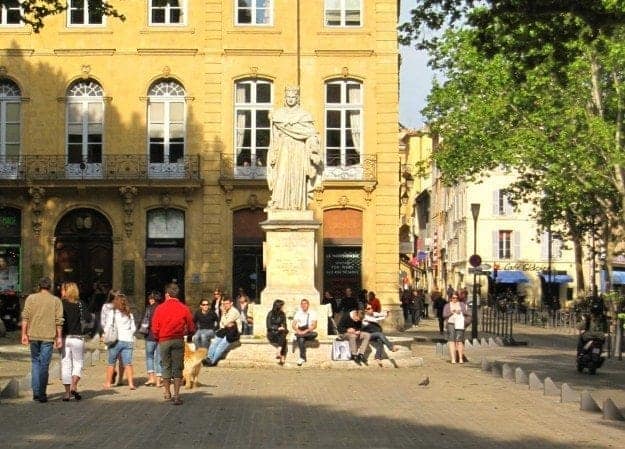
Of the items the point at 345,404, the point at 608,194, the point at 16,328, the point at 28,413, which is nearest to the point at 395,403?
the point at 345,404

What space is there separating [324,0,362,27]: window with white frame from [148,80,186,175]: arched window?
6.03m

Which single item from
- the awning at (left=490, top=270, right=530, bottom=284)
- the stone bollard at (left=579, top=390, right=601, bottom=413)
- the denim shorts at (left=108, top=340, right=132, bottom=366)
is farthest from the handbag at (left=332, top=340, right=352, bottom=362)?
the awning at (left=490, top=270, right=530, bottom=284)

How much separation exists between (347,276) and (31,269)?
37.1ft

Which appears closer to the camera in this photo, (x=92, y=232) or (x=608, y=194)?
(x=92, y=232)

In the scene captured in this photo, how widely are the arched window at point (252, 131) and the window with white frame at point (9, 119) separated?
25.8ft

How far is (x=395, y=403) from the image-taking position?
19.3 metres

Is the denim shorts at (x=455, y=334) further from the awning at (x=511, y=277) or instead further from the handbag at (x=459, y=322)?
the awning at (x=511, y=277)

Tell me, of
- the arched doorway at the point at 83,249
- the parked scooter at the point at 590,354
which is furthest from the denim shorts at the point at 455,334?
the arched doorway at the point at 83,249

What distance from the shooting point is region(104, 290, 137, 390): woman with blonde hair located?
846 inches

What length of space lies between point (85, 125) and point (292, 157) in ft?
65.1

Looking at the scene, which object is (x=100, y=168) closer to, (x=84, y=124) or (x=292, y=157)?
(x=84, y=124)

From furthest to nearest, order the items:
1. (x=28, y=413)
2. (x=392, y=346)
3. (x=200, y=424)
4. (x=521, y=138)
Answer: (x=521, y=138) < (x=392, y=346) < (x=28, y=413) < (x=200, y=424)

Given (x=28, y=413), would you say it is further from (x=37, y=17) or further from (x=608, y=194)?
(x=608, y=194)

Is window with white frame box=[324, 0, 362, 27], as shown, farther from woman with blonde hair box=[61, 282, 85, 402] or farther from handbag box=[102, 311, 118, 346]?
Answer: woman with blonde hair box=[61, 282, 85, 402]
